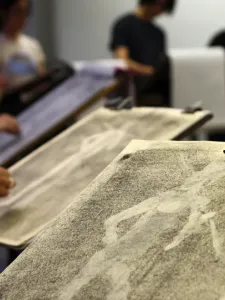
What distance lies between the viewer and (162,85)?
2.29 metres

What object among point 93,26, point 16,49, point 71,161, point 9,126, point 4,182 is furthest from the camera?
point 93,26

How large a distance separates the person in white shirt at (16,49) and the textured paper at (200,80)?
54 cm

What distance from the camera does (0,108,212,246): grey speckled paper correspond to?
3.21 ft

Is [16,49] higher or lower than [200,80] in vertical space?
higher

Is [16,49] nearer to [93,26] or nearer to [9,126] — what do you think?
[9,126]

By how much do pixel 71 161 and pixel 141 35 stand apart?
1618 mm

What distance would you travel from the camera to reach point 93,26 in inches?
171

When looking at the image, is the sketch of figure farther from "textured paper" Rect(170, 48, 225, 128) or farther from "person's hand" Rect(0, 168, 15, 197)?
"textured paper" Rect(170, 48, 225, 128)

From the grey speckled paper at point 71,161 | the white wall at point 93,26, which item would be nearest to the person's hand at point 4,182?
the grey speckled paper at point 71,161

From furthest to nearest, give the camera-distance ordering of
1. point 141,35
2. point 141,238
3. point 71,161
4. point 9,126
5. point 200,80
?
point 141,35, point 200,80, point 9,126, point 71,161, point 141,238

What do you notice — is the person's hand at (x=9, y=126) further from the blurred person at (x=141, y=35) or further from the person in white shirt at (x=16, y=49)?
the blurred person at (x=141, y=35)

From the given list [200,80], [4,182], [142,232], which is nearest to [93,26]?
[200,80]

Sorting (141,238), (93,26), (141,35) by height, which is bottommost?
(93,26)

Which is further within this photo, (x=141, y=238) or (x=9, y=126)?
(x=9, y=126)
